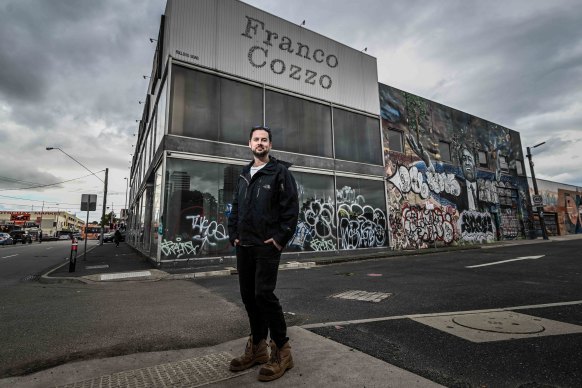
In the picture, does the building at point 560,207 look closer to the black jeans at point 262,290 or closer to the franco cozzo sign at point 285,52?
the franco cozzo sign at point 285,52

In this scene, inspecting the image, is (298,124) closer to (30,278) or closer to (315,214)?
(315,214)

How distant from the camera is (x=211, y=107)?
12031mm

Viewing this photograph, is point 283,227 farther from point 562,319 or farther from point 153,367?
point 562,319

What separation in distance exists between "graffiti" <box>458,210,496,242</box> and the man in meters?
20.7

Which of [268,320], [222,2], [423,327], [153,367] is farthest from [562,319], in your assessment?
[222,2]

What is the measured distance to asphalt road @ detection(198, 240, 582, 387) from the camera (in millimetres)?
2291

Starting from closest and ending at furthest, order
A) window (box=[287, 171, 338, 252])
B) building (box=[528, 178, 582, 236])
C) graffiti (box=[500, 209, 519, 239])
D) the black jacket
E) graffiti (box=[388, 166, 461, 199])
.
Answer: the black jacket → window (box=[287, 171, 338, 252]) → graffiti (box=[388, 166, 461, 199]) → graffiti (box=[500, 209, 519, 239]) → building (box=[528, 178, 582, 236])

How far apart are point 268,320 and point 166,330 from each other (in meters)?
1.76

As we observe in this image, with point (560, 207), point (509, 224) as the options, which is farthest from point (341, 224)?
point (560, 207)

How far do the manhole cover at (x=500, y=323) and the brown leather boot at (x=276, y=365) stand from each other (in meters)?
2.22

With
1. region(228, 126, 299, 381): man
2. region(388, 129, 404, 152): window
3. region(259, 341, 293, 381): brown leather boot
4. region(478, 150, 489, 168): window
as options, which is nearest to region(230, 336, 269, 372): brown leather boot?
region(228, 126, 299, 381): man

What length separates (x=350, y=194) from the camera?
1526cm

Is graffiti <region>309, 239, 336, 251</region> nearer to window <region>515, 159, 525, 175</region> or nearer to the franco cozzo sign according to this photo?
the franco cozzo sign

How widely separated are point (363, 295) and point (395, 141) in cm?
1462
